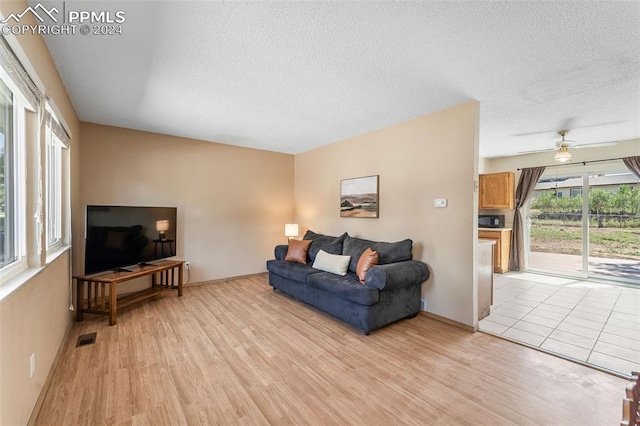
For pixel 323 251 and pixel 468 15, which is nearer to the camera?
pixel 468 15

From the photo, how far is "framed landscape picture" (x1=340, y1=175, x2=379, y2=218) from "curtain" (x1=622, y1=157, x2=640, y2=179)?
14.7 ft

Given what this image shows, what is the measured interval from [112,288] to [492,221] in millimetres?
7060

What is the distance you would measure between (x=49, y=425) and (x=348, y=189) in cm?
394

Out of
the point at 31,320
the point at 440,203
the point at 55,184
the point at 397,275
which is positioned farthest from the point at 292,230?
the point at 31,320

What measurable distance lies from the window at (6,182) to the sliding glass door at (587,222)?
7.75 m

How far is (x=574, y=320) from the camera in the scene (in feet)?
10.6

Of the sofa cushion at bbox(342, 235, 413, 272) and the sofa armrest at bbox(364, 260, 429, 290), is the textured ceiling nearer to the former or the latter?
the sofa cushion at bbox(342, 235, 413, 272)

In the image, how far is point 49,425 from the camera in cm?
160

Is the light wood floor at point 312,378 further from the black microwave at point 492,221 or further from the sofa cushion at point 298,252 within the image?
the black microwave at point 492,221

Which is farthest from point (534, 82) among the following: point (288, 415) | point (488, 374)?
point (288, 415)

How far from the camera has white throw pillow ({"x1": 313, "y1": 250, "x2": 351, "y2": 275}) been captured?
11.4ft

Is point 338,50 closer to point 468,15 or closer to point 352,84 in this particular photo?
point 352,84

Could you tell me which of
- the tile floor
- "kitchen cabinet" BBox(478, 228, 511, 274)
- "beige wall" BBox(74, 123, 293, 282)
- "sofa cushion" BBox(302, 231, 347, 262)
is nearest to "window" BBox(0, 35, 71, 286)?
"beige wall" BBox(74, 123, 293, 282)

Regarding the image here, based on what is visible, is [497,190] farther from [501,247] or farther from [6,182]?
[6,182]
